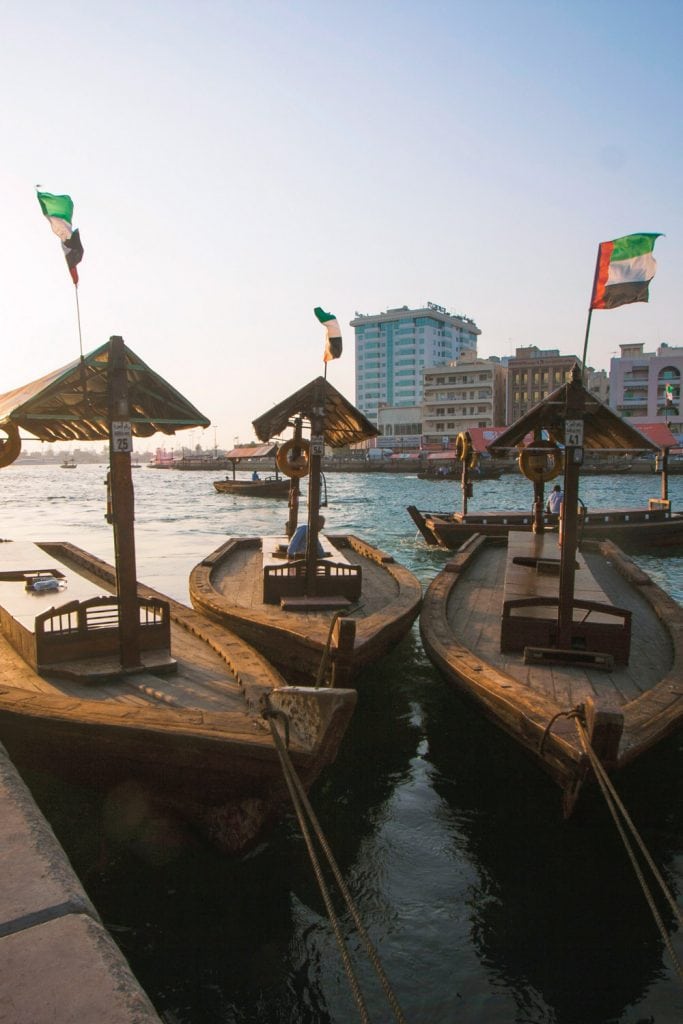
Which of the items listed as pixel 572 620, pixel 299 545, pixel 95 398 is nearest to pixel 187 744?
pixel 572 620

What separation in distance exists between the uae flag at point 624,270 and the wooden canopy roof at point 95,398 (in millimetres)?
4990

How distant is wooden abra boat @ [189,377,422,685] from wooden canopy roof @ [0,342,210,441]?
239 centimetres

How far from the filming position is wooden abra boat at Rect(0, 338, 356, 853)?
554 cm

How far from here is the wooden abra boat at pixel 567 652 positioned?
6.05 m

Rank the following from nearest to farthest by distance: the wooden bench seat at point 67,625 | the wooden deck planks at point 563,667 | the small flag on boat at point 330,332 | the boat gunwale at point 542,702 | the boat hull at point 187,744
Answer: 1. the boat hull at point 187,744
2. the boat gunwale at point 542,702
3. the wooden bench seat at point 67,625
4. the wooden deck planks at point 563,667
5. the small flag on boat at point 330,332

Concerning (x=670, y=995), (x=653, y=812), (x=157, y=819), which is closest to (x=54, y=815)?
(x=157, y=819)

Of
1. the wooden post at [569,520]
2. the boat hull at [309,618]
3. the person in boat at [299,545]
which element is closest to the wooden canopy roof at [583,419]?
the wooden post at [569,520]

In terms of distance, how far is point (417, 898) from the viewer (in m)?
6.57

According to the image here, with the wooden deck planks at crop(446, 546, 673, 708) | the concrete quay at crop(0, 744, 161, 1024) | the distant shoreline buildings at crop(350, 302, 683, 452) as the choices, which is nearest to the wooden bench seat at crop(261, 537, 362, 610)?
the wooden deck planks at crop(446, 546, 673, 708)

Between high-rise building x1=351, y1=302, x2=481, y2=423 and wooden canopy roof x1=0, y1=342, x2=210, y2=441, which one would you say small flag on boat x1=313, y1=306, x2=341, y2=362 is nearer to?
wooden canopy roof x1=0, y1=342, x2=210, y2=441

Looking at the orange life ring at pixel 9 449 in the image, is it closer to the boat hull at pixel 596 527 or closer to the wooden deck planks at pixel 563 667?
the wooden deck planks at pixel 563 667

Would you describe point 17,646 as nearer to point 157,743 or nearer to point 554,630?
point 157,743

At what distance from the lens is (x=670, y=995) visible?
17.6ft

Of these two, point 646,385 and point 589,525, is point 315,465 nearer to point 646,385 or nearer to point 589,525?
point 589,525
